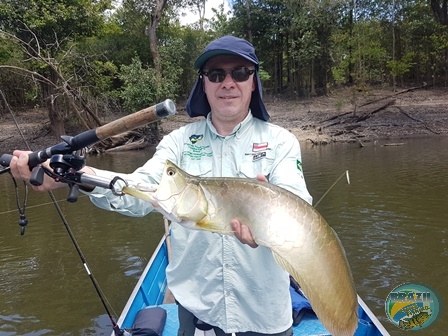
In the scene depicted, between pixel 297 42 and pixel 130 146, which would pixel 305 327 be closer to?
pixel 130 146

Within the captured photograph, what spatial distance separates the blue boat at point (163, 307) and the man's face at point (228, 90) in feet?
4.58

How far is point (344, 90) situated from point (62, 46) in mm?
21378

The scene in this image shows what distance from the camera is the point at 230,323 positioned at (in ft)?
7.53

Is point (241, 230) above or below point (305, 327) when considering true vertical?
above

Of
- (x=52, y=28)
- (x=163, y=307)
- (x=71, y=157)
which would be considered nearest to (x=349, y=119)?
(x=52, y=28)

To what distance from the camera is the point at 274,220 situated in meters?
1.91

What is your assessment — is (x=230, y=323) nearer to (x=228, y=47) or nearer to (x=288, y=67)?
(x=228, y=47)

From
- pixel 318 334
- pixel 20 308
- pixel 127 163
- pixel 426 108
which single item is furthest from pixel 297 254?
pixel 426 108

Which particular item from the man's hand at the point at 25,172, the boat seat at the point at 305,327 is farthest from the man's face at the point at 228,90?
the boat seat at the point at 305,327

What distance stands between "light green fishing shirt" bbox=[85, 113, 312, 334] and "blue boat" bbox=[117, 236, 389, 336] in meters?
0.43

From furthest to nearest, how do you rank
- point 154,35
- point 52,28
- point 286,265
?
point 154,35 → point 52,28 → point 286,265

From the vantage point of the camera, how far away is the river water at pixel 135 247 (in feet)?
22.1

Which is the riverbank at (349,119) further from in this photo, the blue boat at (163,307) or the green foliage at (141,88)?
the blue boat at (163,307)

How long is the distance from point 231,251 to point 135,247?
7.66 metres
